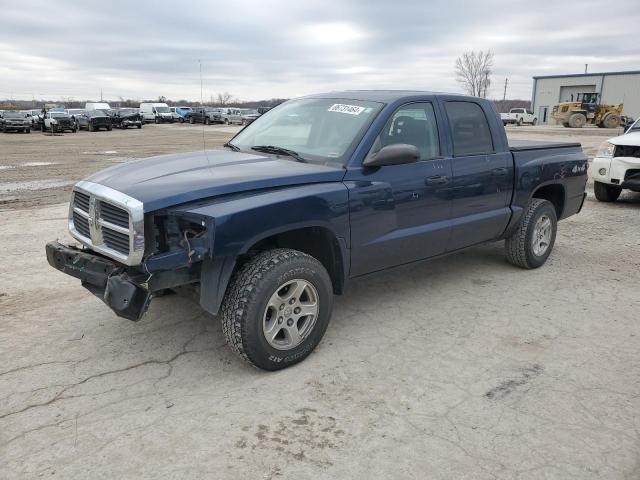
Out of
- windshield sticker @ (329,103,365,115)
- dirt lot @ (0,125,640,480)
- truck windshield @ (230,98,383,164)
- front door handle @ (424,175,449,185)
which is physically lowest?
dirt lot @ (0,125,640,480)

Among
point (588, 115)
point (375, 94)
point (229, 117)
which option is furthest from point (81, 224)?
point (229, 117)

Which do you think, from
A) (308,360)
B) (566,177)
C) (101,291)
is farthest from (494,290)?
(101,291)

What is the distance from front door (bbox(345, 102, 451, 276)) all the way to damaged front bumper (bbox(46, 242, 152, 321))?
1509 millimetres

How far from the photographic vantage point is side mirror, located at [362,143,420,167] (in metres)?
3.75

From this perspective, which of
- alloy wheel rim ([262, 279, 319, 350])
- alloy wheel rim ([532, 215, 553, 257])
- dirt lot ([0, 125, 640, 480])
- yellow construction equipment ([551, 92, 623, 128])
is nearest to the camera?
dirt lot ([0, 125, 640, 480])

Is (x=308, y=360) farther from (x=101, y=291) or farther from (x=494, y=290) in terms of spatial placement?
(x=494, y=290)

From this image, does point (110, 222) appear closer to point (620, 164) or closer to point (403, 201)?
point (403, 201)

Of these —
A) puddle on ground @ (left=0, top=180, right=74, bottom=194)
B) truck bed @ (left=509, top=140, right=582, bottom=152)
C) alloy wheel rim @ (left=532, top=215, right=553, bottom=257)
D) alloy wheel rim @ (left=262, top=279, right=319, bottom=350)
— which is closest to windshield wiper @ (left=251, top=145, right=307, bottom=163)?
alloy wheel rim @ (left=262, top=279, right=319, bottom=350)

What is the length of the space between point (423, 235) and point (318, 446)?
2.11 m

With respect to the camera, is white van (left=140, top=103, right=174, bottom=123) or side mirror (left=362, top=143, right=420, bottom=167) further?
white van (left=140, top=103, right=174, bottom=123)

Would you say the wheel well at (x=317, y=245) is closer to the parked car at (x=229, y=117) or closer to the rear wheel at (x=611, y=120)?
the rear wheel at (x=611, y=120)

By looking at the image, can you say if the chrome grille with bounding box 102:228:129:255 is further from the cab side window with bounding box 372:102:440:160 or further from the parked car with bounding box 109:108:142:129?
the parked car with bounding box 109:108:142:129

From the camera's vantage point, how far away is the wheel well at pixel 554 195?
5934mm

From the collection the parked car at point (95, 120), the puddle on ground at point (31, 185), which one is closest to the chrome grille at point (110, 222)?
the puddle on ground at point (31, 185)
